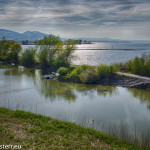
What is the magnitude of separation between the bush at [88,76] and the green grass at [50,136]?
14.8 m

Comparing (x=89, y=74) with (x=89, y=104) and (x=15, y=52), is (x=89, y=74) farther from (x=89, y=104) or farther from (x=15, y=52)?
(x=15, y=52)

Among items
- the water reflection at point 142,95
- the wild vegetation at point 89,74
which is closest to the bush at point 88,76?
the wild vegetation at point 89,74

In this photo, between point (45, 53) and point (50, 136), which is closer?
point (50, 136)

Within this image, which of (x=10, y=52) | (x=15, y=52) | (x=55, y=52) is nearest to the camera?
(x=55, y=52)

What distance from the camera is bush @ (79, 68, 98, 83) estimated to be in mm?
25766

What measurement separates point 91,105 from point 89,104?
1.12 feet

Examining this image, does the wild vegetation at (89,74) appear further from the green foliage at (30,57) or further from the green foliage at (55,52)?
the green foliage at (30,57)

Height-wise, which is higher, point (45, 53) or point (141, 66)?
point (45, 53)

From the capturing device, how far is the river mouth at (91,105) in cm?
1246

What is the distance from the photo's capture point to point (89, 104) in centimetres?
1641

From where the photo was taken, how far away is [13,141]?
8812mm

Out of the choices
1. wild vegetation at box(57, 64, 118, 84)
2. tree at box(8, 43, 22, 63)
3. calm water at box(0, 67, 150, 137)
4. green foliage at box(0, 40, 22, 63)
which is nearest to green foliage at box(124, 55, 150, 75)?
wild vegetation at box(57, 64, 118, 84)

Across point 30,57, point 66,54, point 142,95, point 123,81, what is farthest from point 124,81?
point 30,57

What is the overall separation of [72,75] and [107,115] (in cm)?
1484
